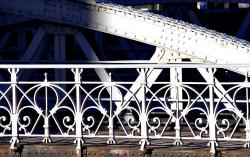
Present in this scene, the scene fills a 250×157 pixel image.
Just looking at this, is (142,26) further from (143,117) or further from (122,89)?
(143,117)

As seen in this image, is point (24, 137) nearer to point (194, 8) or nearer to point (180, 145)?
point (180, 145)

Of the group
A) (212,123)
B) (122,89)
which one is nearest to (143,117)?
(212,123)

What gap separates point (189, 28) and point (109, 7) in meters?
1.12

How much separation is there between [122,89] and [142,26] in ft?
4.23

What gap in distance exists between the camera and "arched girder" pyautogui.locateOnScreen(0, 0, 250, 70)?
1108cm

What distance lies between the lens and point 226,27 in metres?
23.0

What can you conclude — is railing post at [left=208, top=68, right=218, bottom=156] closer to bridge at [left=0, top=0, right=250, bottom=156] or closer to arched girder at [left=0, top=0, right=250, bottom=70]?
bridge at [left=0, top=0, right=250, bottom=156]

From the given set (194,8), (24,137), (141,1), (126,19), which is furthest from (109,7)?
(194,8)

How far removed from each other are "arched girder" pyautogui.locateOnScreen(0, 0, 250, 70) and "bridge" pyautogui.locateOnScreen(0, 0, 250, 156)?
13mm

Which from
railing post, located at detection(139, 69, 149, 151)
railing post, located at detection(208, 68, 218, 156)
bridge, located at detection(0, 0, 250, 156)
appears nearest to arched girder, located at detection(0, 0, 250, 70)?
bridge, located at detection(0, 0, 250, 156)

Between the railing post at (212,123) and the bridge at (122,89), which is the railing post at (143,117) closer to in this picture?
the bridge at (122,89)

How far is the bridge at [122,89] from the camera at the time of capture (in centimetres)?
901

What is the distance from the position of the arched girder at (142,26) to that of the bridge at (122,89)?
0.5 inches

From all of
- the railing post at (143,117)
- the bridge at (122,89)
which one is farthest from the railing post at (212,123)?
the railing post at (143,117)
